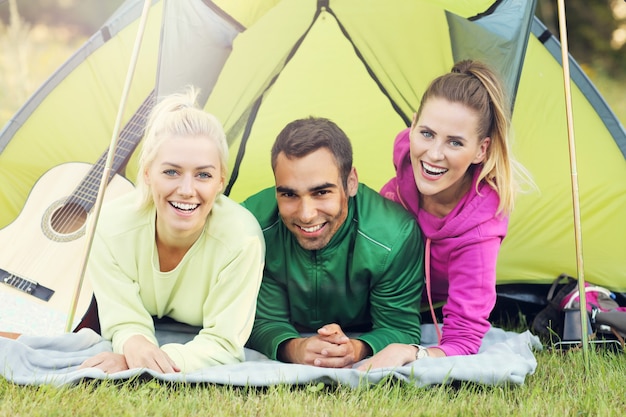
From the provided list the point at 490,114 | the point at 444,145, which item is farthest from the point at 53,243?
the point at 490,114

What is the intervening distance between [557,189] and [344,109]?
780mm

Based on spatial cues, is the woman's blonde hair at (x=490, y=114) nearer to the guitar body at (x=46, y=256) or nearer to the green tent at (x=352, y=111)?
the green tent at (x=352, y=111)

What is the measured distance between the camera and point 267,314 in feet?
7.32

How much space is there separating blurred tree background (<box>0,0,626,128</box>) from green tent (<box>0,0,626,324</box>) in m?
2.85

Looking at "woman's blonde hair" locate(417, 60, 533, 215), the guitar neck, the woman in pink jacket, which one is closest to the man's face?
the woman in pink jacket

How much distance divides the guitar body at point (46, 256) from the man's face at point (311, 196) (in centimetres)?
61

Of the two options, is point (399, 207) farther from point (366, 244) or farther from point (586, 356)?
point (586, 356)

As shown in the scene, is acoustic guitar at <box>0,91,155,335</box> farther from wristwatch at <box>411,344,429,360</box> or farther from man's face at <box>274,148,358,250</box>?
wristwatch at <box>411,344,429,360</box>

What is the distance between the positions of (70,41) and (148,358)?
4.82 m

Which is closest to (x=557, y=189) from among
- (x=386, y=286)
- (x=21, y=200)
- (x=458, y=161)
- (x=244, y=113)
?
(x=458, y=161)

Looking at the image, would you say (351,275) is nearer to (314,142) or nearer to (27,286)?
(314,142)

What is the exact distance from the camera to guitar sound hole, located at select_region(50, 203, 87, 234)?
2514 mm

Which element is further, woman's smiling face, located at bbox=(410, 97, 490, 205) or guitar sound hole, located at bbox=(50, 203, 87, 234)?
guitar sound hole, located at bbox=(50, 203, 87, 234)

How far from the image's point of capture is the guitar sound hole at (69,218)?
251 centimetres
